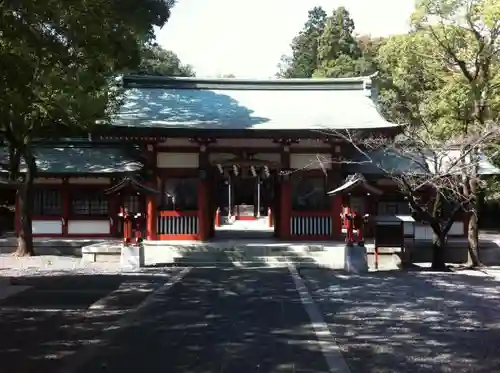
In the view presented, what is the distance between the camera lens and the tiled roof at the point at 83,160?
21188 mm

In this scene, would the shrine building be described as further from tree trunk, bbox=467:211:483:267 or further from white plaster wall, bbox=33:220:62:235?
tree trunk, bbox=467:211:483:267

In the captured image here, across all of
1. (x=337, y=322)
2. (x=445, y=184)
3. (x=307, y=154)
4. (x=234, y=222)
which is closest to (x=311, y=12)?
(x=234, y=222)

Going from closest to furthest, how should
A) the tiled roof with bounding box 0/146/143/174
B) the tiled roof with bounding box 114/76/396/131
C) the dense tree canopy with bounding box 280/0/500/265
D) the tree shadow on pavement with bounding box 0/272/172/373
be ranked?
the tree shadow on pavement with bounding box 0/272/172/373
the dense tree canopy with bounding box 280/0/500/265
the tiled roof with bounding box 114/76/396/131
the tiled roof with bounding box 0/146/143/174

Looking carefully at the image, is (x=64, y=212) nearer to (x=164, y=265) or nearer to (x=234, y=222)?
(x=164, y=265)

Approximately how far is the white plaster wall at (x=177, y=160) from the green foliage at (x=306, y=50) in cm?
3691

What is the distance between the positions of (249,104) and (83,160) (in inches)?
267

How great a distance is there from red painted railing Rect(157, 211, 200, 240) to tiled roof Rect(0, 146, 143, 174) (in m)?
2.51

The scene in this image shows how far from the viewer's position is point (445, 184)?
16.0 m

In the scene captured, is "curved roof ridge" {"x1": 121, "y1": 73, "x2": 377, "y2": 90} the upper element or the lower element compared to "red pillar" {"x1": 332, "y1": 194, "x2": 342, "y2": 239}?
upper

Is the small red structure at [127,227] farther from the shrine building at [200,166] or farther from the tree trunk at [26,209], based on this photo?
the tree trunk at [26,209]

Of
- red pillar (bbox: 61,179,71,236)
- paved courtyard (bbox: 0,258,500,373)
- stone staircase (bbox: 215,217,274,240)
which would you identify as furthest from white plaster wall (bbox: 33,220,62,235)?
paved courtyard (bbox: 0,258,500,373)

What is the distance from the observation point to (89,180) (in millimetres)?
21641

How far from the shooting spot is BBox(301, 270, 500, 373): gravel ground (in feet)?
21.6

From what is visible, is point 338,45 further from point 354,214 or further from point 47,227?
point 354,214
